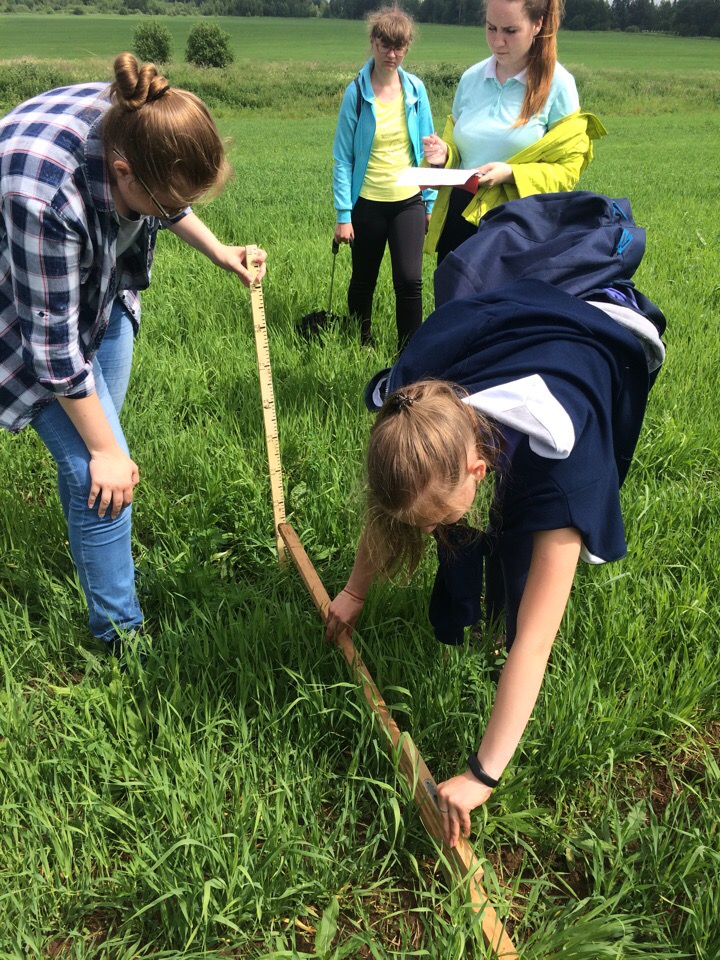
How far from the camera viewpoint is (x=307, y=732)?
200 centimetres

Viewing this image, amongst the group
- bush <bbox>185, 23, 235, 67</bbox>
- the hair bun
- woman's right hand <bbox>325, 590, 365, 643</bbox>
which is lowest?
woman's right hand <bbox>325, 590, 365, 643</bbox>

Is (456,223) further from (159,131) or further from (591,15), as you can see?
(591,15)

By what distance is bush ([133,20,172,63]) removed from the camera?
149 ft

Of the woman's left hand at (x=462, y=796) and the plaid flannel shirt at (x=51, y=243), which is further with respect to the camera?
the plaid flannel shirt at (x=51, y=243)

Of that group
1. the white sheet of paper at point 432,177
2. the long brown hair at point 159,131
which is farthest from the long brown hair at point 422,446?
the white sheet of paper at point 432,177

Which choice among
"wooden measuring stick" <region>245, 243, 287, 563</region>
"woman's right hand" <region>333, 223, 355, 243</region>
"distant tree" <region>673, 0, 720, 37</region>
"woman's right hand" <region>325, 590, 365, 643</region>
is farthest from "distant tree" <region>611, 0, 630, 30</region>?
"woman's right hand" <region>325, 590, 365, 643</region>

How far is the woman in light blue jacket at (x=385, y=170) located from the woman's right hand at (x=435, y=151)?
0.65 m

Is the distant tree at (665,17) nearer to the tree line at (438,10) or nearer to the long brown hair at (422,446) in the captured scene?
the tree line at (438,10)

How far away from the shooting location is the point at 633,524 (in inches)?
106

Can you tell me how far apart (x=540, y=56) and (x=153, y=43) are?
5296cm

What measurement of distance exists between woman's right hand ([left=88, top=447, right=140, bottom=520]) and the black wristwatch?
1.16 meters

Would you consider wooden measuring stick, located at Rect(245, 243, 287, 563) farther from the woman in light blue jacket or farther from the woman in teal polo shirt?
the woman in light blue jacket

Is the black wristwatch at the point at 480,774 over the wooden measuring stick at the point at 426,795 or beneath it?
over

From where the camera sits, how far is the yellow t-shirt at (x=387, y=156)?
4.18 metres
